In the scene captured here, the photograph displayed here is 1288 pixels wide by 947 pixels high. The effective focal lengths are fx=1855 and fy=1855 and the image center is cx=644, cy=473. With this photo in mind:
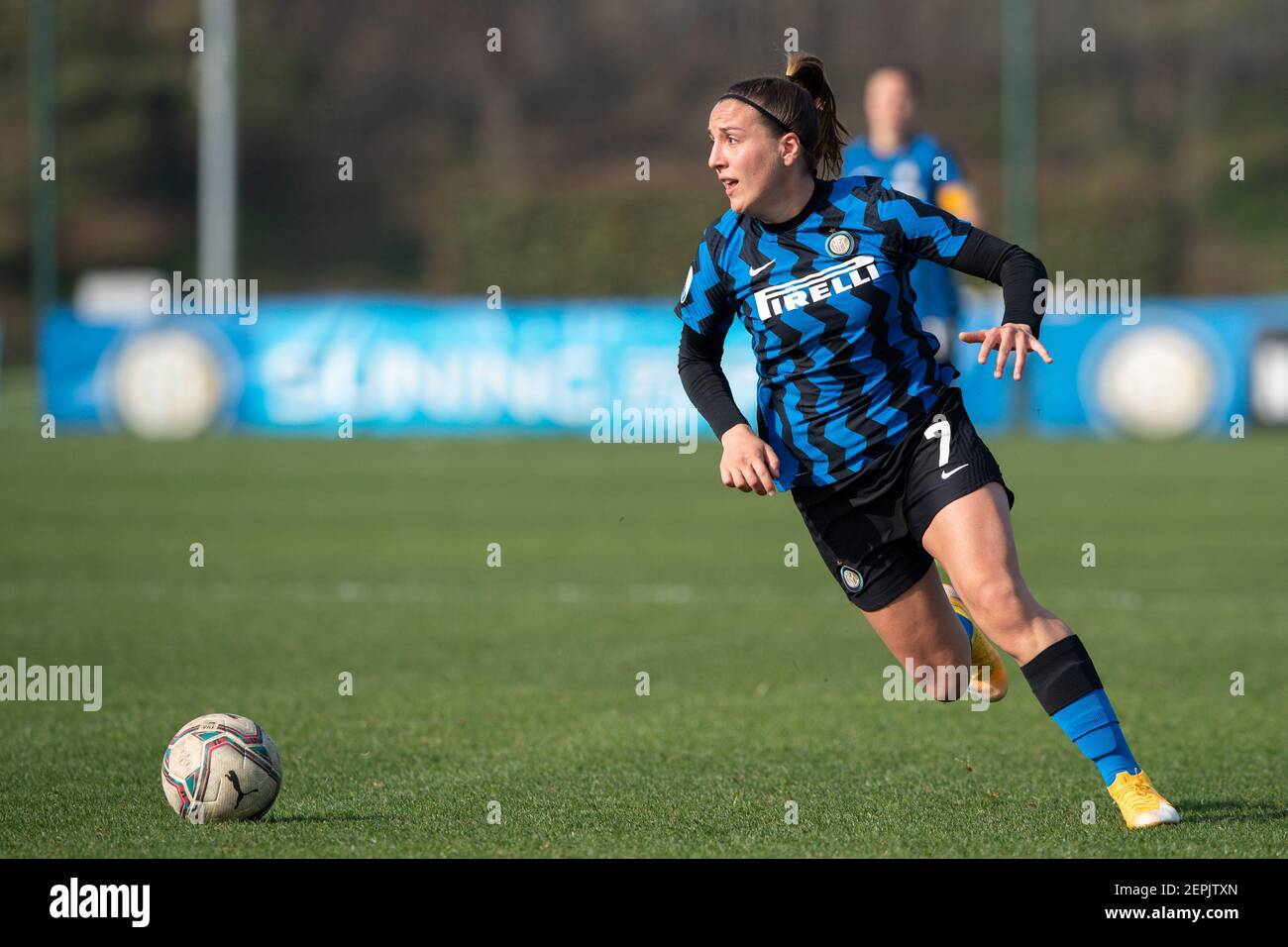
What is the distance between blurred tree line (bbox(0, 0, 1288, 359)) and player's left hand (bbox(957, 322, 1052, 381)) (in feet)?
116

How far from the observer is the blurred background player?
914 centimetres

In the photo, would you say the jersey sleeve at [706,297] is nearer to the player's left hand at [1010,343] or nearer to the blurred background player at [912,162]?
the player's left hand at [1010,343]

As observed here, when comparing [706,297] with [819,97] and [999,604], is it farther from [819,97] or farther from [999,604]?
[999,604]

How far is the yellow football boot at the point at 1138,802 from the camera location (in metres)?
5.20

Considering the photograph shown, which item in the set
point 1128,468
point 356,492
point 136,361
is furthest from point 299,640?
point 136,361

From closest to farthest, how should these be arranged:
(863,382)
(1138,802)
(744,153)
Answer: (1138,802)
(744,153)
(863,382)

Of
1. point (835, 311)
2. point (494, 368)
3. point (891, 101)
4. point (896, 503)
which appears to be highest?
point (494, 368)

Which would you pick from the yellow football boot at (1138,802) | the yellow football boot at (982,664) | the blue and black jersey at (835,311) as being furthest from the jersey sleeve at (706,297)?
the yellow football boot at (1138,802)

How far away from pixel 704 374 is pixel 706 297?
0.81ft

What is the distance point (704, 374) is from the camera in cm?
569

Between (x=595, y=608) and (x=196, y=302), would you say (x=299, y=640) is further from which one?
(x=196, y=302)

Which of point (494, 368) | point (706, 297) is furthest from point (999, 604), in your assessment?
point (494, 368)

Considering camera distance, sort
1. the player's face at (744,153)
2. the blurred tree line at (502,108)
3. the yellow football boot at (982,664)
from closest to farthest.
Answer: the player's face at (744,153) < the yellow football boot at (982,664) < the blurred tree line at (502,108)
